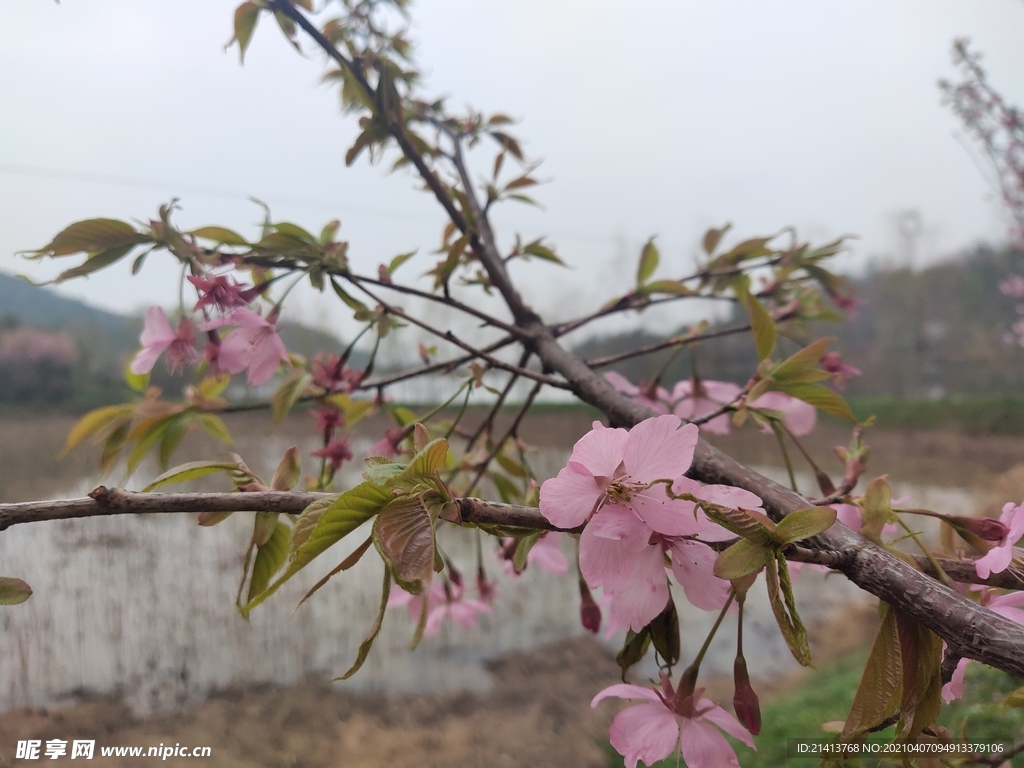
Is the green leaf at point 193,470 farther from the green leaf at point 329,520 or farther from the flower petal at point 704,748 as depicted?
the flower petal at point 704,748

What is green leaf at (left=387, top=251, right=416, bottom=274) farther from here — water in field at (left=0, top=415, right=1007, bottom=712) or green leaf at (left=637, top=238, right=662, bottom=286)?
water in field at (left=0, top=415, right=1007, bottom=712)

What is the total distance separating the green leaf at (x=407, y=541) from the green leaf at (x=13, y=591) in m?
0.10

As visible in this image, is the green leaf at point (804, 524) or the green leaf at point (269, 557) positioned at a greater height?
the green leaf at point (804, 524)

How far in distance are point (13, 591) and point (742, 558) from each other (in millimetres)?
174

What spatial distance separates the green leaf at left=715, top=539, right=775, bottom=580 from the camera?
10cm

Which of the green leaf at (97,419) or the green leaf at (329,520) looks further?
the green leaf at (97,419)

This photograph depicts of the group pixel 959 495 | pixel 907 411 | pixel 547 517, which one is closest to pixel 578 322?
pixel 547 517

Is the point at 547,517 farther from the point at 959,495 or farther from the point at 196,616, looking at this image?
the point at 959,495

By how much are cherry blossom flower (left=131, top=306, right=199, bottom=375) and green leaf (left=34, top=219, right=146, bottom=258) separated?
0.03 metres

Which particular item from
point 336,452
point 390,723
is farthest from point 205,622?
point 336,452

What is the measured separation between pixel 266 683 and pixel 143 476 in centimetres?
24

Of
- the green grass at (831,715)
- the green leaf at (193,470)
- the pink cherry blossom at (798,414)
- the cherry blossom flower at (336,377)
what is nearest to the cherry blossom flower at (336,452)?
the cherry blossom flower at (336,377)

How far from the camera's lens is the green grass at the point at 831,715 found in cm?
42

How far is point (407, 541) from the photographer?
9 cm
